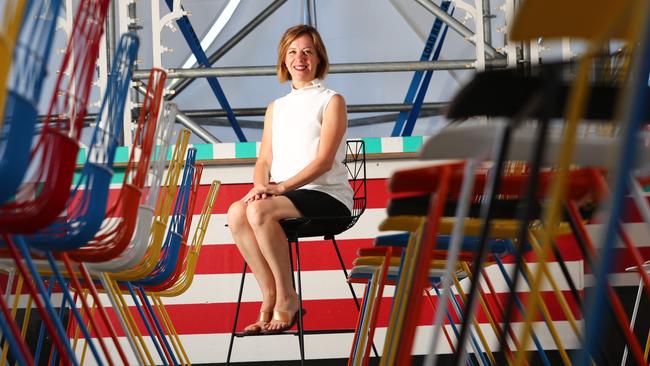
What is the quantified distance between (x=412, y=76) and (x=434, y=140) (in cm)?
570

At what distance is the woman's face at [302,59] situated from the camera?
3627 mm

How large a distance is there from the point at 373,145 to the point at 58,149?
2.71 m

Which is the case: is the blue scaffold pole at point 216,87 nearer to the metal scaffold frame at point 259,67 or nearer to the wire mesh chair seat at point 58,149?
the metal scaffold frame at point 259,67

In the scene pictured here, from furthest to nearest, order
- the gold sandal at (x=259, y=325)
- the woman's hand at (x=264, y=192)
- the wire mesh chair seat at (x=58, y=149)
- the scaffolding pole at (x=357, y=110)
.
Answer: the scaffolding pole at (x=357, y=110) → the woman's hand at (x=264, y=192) → the gold sandal at (x=259, y=325) → the wire mesh chair seat at (x=58, y=149)

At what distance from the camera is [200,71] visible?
15.0ft

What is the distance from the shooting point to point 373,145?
4051 millimetres

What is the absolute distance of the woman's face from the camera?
3.63 m

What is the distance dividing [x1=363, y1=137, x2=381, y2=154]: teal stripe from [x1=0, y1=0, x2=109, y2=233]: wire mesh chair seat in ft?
8.28

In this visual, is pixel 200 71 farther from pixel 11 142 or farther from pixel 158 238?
pixel 11 142

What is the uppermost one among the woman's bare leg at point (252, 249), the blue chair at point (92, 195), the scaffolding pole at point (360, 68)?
the scaffolding pole at point (360, 68)

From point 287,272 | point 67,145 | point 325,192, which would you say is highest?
point 67,145

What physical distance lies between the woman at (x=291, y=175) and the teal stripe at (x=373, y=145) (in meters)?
0.46

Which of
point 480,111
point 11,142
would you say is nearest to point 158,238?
point 11,142

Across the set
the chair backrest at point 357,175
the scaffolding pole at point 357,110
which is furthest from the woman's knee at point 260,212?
the scaffolding pole at point 357,110
